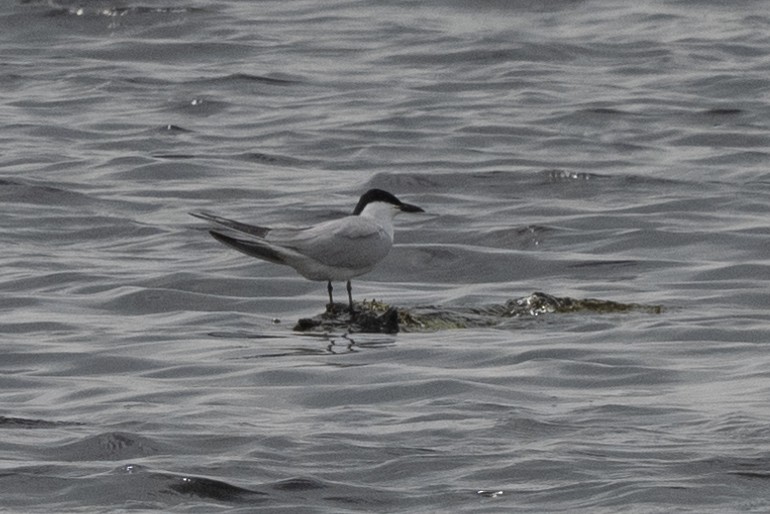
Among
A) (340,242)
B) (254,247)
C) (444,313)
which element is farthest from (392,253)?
(444,313)

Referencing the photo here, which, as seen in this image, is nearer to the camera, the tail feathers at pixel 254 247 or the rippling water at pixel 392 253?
the rippling water at pixel 392 253

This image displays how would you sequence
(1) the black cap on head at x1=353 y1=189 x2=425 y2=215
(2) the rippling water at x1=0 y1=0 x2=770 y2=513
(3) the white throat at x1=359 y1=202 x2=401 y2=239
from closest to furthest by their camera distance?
(2) the rippling water at x1=0 y1=0 x2=770 y2=513, (3) the white throat at x1=359 y1=202 x2=401 y2=239, (1) the black cap on head at x1=353 y1=189 x2=425 y2=215

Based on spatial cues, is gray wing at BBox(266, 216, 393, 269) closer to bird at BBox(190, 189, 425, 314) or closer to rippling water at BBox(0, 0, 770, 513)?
bird at BBox(190, 189, 425, 314)

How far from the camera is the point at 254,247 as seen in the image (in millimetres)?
12836

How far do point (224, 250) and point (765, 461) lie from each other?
7375 mm

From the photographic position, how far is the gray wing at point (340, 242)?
1287 cm

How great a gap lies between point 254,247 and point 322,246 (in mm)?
408

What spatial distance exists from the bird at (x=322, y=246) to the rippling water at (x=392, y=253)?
418 millimetres

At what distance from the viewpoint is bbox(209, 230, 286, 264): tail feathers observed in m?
12.7

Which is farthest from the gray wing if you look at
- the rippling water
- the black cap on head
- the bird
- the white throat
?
the black cap on head

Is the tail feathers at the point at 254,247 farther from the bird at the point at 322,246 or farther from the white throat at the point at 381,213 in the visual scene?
the white throat at the point at 381,213

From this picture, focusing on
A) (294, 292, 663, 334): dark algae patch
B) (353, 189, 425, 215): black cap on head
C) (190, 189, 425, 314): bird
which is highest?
(353, 189, 425, 215): black cap on head

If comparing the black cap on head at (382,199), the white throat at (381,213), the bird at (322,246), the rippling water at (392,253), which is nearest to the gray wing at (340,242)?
the bird at (322,246)

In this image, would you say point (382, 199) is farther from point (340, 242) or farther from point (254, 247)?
point (254, 247)
